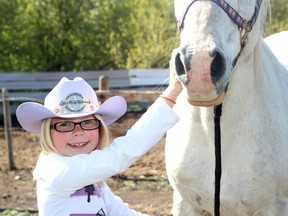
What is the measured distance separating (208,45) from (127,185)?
431cm

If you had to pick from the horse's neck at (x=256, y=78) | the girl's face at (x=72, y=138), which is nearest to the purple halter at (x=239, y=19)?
the horse's neck at (x=256, y=78)

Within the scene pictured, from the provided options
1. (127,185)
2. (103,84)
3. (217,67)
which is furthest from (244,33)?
(103,84)

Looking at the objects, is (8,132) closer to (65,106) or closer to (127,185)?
(127,185)

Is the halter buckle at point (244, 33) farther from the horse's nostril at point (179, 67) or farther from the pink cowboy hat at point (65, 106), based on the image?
the pink cowboy hat at point (65, 106)

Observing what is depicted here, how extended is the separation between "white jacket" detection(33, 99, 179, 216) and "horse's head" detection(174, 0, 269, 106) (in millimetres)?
252

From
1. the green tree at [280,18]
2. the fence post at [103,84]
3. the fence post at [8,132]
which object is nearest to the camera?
the fence post at [8,132]

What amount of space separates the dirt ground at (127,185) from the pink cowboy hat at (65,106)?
2.82 metres

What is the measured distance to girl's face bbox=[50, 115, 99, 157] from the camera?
2.16m

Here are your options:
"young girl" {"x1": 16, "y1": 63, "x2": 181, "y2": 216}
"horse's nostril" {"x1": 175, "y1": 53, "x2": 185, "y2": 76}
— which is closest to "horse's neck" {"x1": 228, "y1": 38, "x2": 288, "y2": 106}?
"young girl" {"x1": 16, "y1": 63, "x2": 181, "y2": 216}

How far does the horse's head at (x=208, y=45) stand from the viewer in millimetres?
1865

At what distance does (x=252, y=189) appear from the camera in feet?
8.07

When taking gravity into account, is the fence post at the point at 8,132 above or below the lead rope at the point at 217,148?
below

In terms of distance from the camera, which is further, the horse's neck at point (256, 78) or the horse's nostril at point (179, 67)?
the horse's neck at point (256, 78)

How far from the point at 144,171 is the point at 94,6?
8.83m
